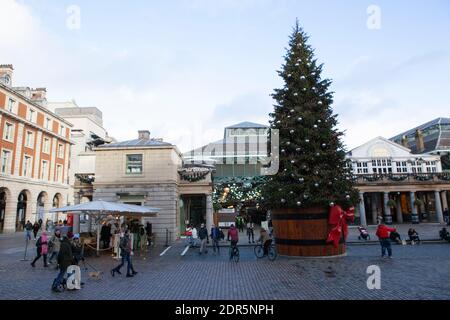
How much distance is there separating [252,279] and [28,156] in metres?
41.6

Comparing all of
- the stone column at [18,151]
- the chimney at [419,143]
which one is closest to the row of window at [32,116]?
the stone column at [18,151]

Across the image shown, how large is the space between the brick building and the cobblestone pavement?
27.2 meters

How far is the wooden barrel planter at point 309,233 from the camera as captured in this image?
1481 centimetres

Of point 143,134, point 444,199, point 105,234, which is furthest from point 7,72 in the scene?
point 444,199

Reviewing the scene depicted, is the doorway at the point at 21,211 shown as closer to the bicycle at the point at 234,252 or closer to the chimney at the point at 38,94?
the chimney at the point at 38,94

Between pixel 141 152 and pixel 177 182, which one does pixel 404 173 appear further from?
pixel 141 152

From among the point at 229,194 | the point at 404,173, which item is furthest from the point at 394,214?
the point at 229,194

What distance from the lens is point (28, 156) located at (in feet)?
135

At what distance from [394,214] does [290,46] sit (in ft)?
114

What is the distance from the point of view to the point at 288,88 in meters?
16.8

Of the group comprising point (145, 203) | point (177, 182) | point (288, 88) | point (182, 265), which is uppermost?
point (288, 88)

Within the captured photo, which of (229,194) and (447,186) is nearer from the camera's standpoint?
(229,194)
